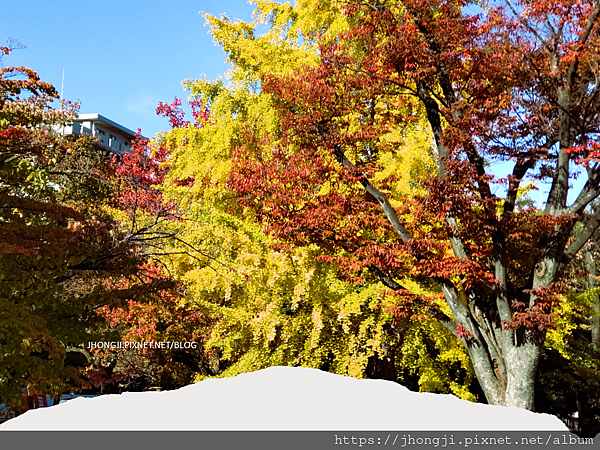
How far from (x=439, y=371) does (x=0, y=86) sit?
9.58 metres

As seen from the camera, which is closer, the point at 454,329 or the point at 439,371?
the point at 454,329

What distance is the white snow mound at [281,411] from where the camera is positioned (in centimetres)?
441

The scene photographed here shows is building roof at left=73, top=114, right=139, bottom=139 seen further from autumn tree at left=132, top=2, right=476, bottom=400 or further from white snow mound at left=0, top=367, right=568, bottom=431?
Answer: white snow mound at left=0, top=367, right=568, bottom=431

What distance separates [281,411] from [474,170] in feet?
18.8

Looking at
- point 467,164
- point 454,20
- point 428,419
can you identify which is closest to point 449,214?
point 467,164

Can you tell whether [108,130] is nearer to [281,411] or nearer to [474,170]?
[474,170]

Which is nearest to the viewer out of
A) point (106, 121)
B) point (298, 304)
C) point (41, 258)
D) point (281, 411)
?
point (281, 411)

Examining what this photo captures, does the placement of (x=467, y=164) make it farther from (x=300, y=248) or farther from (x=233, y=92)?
(x=233, y=92)

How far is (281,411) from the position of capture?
4.53 metres

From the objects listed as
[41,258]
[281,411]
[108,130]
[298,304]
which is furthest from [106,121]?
[281,411]

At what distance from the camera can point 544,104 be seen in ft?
30.9

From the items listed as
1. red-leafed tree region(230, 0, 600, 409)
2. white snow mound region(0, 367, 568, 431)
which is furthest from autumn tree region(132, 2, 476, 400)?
white snow mound region(0, 367, 568, 431)

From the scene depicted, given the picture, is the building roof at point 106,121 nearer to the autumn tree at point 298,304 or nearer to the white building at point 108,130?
the white building at point 108,130
